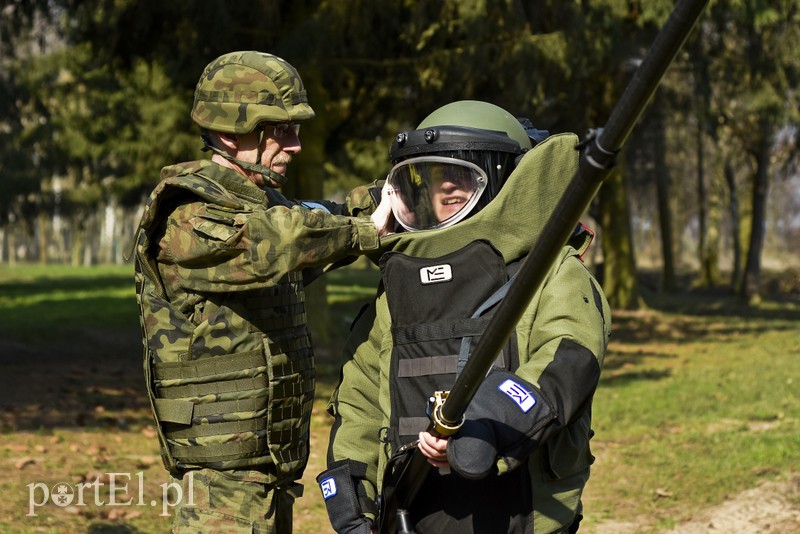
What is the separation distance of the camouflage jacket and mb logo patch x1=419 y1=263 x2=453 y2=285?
0.55 m

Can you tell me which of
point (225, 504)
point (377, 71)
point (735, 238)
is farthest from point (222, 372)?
point (735, 238)

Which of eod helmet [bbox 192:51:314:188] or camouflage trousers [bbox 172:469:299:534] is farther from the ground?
eod helmet [bbox 192:51:314:188]

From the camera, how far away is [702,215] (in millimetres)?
34781

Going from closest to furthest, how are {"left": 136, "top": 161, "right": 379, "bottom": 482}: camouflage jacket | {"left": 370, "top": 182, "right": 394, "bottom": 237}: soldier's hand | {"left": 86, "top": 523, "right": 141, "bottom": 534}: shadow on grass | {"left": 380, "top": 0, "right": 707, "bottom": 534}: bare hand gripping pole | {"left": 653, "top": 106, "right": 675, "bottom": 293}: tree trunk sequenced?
{"left": 380, "top": 0, "right": 707, "bottom": 534}: bare hand gripping pole < {"left": 370, "top": 182, "right": 394, "bottom": 237}: soldier's hand < {"left": 136, "top": 161, "right": 379, "bottom": 482}: camouflage jacket < {"left": 86, "top": 523, "right": 141, "bottom": 534}: shadow on grass < {"left": 653, "top": 106, "right": 675, "bottom": 293}: tree trunk

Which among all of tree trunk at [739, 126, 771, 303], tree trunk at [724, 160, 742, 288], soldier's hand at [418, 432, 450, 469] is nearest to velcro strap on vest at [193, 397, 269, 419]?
soldier's hand at [418, 432, 450, 469]

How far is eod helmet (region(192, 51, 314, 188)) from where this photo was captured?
4.03 m

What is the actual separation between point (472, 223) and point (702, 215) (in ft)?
A: 108

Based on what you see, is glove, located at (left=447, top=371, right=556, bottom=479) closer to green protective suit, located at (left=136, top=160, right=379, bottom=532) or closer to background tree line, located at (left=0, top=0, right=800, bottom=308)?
green protective suit, located at (left=136, top=160, right=379, bottom=532)

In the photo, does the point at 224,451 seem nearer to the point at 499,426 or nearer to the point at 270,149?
the point at 270,149

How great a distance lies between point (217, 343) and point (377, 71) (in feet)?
38.2

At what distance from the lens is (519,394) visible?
9.12ft

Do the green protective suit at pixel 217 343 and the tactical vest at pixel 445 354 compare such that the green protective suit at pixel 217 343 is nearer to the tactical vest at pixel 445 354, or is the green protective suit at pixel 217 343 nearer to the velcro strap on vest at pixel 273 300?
the velcro strap on vest at pixel 273 300

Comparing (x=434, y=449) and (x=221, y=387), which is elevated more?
(x=434, y=449)

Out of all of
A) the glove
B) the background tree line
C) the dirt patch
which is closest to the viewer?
the glove
